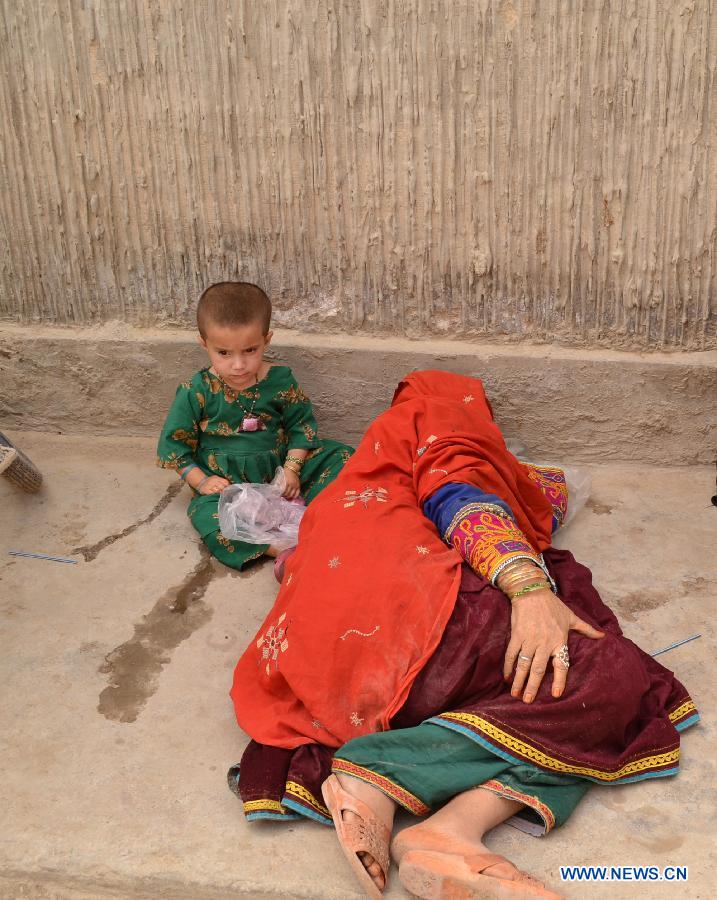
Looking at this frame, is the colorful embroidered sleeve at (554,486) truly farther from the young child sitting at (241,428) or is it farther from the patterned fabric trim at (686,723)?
the patterned fabric trim at (686,723)

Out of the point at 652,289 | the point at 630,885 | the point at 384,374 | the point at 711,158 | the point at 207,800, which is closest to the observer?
the point at 630,885

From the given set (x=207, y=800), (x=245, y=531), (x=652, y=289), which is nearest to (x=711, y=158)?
(x=652, y=289)

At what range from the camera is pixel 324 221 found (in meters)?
3.19

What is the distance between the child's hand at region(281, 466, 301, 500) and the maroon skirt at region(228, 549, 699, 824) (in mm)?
1176

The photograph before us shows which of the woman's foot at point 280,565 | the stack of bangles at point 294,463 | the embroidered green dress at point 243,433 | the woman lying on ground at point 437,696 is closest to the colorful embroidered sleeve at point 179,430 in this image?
the embroidered green dress at point 243,433

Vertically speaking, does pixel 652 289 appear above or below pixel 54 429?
above

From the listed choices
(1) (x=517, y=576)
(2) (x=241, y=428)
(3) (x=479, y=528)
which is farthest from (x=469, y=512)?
(2) (x=241, y=428)

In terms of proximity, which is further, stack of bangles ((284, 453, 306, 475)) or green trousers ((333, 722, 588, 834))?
stack of bangles ((284, 453, 306, 475))

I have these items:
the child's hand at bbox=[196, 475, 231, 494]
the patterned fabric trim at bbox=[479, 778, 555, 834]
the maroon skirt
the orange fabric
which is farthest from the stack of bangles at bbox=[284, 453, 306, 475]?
the patterned fabric trim at bbox=[479, 778, 555, 834]

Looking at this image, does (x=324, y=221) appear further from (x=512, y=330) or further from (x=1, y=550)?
(x=1, y=550)

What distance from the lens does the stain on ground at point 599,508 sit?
3.12 metres

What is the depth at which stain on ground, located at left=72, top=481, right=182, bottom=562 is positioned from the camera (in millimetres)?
3017

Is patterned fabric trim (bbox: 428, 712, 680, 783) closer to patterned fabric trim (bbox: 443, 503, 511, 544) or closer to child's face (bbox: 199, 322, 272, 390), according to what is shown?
patterned fabric trim (bbox: 443, 503, 511, 544)

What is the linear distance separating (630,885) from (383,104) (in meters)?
2.30
